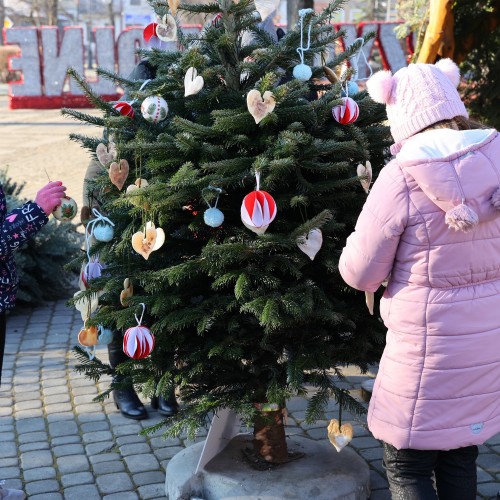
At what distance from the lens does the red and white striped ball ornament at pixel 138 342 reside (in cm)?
304

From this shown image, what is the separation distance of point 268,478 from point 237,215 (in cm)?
116

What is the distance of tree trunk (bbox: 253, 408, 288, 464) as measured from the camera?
3607mm

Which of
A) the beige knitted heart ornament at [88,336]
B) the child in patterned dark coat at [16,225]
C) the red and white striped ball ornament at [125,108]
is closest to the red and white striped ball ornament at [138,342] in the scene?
the beige knitted heart ornament at [88,336]

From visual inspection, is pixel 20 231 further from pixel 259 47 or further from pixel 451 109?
pixel 451 109

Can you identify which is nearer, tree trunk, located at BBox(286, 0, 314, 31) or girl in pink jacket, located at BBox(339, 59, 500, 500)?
girl in pink jacket, located at BBox(339, 59, 500, 500)

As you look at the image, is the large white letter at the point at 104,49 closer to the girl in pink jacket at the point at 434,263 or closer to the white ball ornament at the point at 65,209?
the white ball ornament at the point at 65,209

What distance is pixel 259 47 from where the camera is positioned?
332 cm

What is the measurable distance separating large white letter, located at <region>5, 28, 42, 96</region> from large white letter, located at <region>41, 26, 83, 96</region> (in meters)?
0.24

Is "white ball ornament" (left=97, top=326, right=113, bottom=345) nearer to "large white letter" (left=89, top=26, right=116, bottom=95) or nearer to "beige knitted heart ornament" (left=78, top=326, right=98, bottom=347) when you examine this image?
"beige knitted heart ornament" (left=78, top=326, right=98, bottom=347)

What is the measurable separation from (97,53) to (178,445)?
76.6 ft

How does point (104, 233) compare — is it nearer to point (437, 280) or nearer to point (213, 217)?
point (213, 217)

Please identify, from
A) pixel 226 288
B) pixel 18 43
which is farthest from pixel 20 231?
pixel 18 43

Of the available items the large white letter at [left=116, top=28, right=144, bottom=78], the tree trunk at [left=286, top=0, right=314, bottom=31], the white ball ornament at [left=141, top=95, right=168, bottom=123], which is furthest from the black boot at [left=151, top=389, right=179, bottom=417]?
the large white letter at [left=116, top=28, right=144, bottom=78]

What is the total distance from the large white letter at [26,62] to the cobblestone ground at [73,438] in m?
20.4
